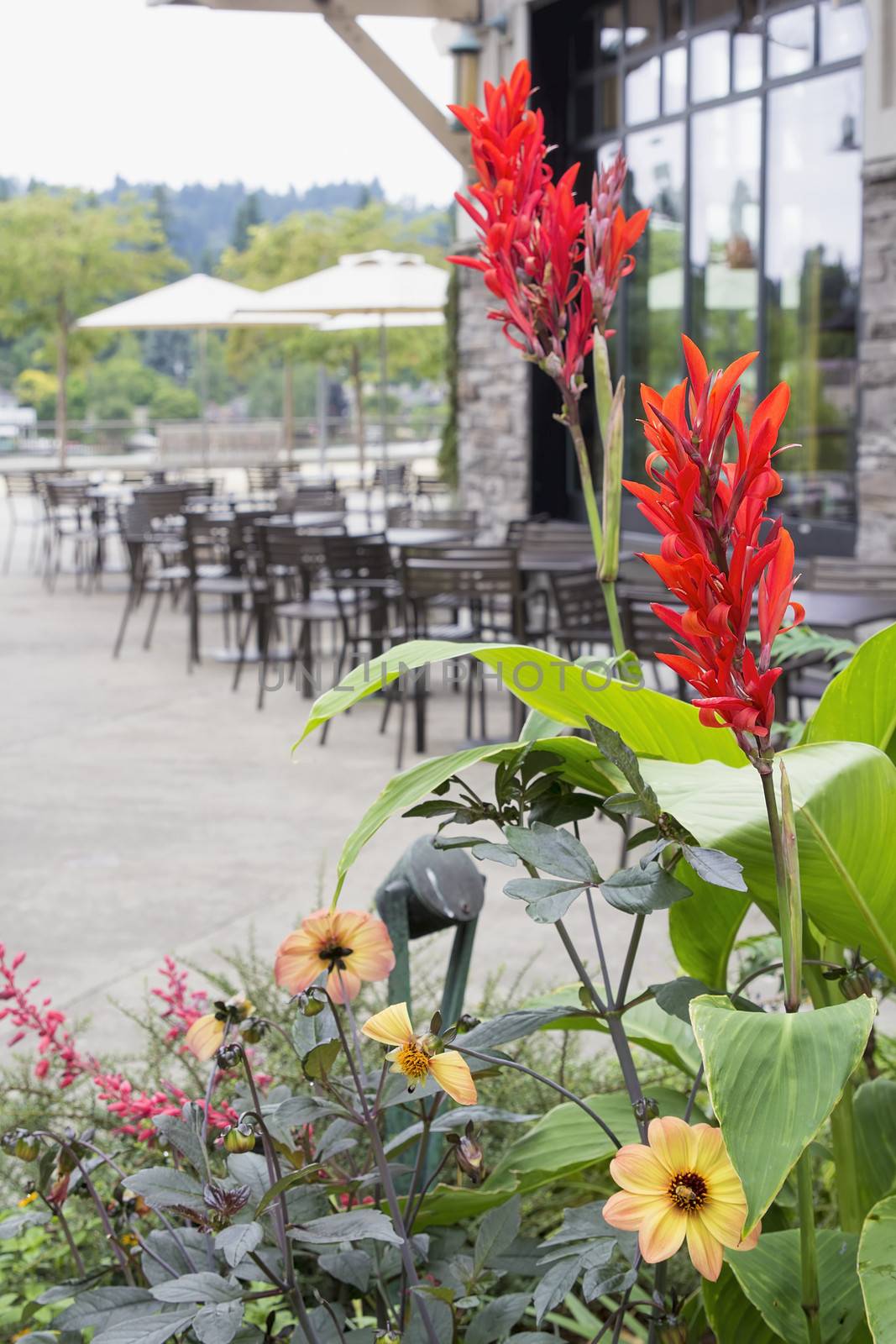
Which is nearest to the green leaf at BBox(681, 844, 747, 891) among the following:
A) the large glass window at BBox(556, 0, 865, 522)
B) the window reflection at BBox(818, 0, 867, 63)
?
the large glass window at BBox(556, 0, 865, 522)

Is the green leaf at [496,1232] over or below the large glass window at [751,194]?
below

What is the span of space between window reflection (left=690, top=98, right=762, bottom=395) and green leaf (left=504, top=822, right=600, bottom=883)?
677 centimetres

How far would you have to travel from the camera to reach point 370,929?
1.24 m

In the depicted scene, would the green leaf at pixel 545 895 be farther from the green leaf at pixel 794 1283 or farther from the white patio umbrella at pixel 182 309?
the white patio umbrella at pixel 182 309

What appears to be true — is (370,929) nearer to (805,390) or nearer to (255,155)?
(805,390)

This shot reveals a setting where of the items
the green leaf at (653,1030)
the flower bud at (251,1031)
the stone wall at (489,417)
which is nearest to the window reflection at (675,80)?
the stone wall at (489,417)

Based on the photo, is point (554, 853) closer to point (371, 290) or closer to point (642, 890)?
point (642, 890)

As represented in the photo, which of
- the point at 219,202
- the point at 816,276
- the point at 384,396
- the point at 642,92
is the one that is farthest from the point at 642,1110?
the point at 219,202

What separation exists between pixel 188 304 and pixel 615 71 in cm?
551

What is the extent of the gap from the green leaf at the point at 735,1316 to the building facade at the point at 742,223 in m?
5.50

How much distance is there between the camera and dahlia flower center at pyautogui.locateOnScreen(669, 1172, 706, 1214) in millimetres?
920

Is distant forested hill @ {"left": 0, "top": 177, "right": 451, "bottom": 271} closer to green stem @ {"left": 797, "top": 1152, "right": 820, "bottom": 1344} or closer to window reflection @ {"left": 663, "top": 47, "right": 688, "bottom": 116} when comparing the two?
window reflection @ {"left": 663, "top": 47, "right": 688, "bottom": 116}

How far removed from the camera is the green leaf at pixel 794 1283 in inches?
46.9

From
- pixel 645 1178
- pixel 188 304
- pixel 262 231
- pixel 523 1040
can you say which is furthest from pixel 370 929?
pixel 262 231
